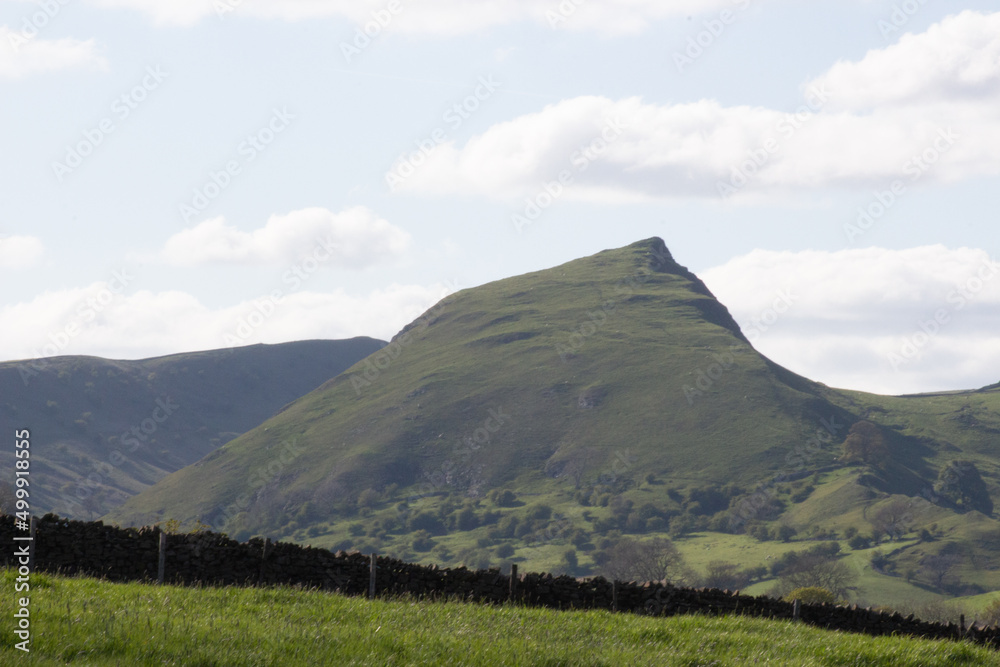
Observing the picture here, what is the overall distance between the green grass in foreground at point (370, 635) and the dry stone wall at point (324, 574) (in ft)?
12.8

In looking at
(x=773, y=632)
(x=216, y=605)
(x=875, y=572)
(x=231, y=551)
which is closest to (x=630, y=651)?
(x=773, y=632)

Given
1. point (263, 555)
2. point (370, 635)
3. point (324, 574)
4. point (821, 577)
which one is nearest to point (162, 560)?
point (263, 555)

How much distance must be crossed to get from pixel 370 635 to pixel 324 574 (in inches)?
384

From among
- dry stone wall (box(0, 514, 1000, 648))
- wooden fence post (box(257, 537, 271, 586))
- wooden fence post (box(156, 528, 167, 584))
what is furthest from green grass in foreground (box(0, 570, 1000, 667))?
wooden fence post (box(257, 537, 271, 586))

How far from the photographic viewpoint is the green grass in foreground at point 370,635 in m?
14.4

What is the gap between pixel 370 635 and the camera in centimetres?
1655

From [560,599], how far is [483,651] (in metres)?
11.0

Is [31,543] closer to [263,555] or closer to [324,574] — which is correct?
[263,555]

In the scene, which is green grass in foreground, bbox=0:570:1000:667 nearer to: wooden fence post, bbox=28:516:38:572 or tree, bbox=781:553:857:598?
wooden fence post, bbox=28:516:38:572

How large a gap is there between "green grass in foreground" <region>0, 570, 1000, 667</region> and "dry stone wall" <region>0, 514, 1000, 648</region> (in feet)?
12.8

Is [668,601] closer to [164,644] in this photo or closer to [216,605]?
[216,605]

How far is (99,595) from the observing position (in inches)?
699

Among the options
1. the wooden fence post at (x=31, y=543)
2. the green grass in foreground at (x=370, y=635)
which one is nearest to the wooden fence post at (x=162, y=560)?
the wooden fence post at (x=31, y=543)

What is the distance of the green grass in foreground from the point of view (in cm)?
1445
